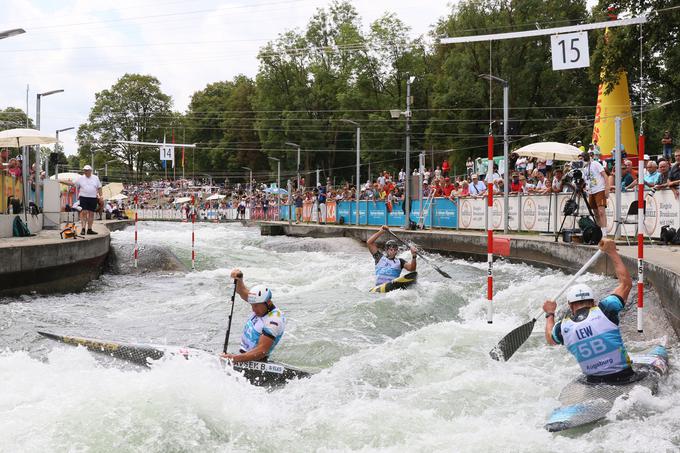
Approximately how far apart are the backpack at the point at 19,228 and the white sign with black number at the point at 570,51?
12.3 m

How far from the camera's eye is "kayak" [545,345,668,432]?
627 cm

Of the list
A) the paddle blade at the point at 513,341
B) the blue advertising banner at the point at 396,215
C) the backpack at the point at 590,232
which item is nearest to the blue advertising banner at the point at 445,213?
the blue advertising banner at the point at 396,215

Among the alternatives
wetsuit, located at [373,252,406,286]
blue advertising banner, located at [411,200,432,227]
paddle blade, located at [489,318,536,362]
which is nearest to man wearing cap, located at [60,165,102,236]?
wetsuit, located at [373,252,406,286]

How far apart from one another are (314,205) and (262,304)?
29959 mm

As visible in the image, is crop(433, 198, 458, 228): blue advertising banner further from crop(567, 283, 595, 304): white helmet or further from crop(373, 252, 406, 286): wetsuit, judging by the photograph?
crop(567, 283, 595, 304): white helmet

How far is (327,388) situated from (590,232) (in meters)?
8.83

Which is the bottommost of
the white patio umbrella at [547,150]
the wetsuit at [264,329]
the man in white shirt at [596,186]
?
the wetsuit at [264,329]

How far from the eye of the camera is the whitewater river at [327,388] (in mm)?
6031

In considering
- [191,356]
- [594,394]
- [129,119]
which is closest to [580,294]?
[594,394]

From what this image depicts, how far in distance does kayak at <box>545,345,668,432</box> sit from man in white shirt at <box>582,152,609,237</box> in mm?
7515

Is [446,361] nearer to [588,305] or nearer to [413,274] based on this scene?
[588,305]

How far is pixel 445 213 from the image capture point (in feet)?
82.1

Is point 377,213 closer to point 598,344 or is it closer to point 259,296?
point 259,296

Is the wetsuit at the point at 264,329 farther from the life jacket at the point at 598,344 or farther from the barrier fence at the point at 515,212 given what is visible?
the barrier fence at the point at 515,212
